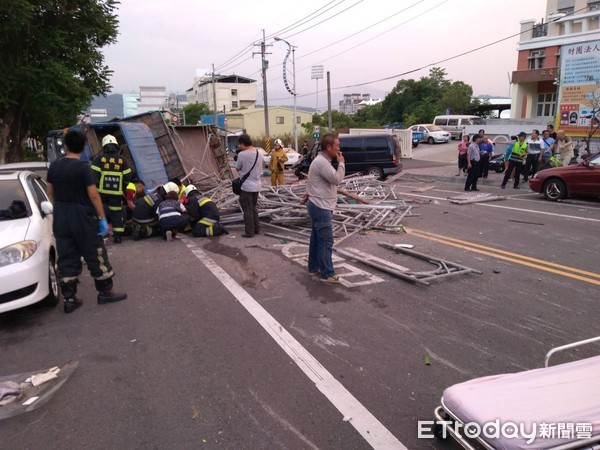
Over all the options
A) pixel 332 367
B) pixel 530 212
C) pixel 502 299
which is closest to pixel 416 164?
pixel 530 212

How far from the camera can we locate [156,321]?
451 centimetres

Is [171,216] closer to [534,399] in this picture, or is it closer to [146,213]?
[146,213]

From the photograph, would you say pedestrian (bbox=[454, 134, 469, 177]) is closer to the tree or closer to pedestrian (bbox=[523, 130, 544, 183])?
pedestrian (bbox=[523, 130, 544, 183])

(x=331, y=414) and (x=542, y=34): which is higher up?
(x=542, y=34)

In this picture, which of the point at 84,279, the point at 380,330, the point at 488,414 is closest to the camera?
the point at 488,414

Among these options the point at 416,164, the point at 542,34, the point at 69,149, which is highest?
the point at 542,34

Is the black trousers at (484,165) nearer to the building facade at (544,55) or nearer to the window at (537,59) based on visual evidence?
the building facade at (544,55)

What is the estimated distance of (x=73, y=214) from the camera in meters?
4.70

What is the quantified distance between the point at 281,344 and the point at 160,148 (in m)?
10.1

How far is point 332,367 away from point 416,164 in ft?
83.3

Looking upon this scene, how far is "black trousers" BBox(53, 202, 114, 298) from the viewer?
470cm

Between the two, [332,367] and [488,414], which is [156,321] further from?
[488,414]

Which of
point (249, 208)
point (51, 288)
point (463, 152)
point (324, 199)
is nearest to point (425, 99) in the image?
point (463, 152)

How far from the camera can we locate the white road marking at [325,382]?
9.05ft
